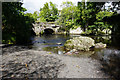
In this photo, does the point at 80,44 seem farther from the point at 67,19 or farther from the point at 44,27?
the point at 67,19

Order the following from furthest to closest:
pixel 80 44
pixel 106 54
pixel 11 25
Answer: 1. pixel 11 25
2. pixel 80 44
3. pixel 106 54

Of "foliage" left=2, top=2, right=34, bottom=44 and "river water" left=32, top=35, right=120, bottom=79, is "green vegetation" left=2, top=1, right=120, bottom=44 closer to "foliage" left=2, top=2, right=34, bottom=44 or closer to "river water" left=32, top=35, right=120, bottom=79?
"foliage" left=2, top=2, right=34, bottom=44

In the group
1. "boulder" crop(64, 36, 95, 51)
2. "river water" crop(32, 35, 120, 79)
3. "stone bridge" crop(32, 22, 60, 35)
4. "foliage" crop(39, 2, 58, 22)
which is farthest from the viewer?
"foliage" crop(39, 2, 58, 22)

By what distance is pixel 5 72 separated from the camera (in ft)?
19.4

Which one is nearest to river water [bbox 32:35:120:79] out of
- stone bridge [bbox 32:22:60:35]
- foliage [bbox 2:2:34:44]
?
foliage [bbox 2:2:34:44]

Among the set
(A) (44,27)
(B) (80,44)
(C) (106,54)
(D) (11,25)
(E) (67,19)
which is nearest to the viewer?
(C) (106,54)

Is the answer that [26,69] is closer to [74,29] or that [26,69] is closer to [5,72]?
[5,72]

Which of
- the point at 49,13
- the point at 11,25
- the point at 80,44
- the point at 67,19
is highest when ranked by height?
the point at 49,13

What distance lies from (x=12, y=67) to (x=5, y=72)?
2.55 feet

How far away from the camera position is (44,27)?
2025 inches

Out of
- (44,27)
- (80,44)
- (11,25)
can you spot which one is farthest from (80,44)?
(44,27)

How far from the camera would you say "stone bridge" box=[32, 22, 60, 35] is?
47156 mm

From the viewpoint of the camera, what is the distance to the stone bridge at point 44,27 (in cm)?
4716

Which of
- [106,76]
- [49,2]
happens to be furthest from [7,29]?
[49,2]
